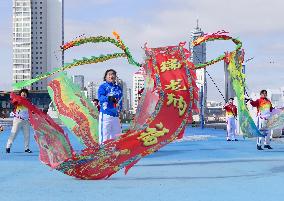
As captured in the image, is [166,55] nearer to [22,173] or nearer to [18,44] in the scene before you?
[22,173]

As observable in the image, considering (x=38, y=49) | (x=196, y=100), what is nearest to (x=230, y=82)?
(x=196, y=100)

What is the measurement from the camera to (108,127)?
9.05m

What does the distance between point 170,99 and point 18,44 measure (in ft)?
522

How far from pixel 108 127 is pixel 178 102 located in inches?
83.5

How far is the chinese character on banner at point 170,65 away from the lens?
23.7 feet

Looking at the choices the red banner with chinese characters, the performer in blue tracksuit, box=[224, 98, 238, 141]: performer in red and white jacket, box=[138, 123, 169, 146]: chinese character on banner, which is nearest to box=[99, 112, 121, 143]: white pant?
the performer in blue tracksuit

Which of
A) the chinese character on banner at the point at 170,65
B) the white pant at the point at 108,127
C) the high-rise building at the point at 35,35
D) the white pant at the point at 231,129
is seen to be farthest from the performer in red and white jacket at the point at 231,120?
the high-rise building at the point at 35,35

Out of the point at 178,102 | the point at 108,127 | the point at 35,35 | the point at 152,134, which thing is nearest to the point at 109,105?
the point at 108,127

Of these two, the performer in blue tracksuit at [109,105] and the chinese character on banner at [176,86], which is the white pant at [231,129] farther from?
the chinese character on banner at [176,86]

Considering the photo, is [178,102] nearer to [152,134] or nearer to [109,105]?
[152,134]

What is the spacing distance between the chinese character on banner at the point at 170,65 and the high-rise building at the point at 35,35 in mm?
133309

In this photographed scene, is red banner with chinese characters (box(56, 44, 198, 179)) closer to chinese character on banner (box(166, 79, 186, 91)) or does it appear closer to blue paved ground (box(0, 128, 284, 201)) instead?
chinese character on banner (box(166, 79, 186, 91))

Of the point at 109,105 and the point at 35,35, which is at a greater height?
the point at 35,35

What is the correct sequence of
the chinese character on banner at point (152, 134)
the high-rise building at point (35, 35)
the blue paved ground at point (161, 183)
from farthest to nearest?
1. the high-rise building at point (35, 35)
2. the chinese character on banner at point (152, 134)
3. the blue paved ground at point (161, 183)
